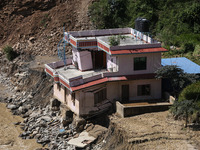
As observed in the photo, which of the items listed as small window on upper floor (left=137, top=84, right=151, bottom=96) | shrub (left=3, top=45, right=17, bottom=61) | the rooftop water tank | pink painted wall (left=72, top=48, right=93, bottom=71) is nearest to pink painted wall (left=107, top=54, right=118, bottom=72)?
pink painted wall (left=72, top=48, right=93, bottom=71)

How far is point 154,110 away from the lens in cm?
3397

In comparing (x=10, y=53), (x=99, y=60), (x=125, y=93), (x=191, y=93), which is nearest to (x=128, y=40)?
(x=99, y=60)

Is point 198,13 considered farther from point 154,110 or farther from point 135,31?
point 154,110

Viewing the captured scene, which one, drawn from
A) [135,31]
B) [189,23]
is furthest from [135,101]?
[189,23]

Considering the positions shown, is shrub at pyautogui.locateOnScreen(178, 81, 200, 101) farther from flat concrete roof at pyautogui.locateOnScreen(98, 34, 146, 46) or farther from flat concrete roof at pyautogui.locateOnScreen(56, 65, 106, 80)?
flat concrete roof at pyautogui.locateOnScreen(56, 65, 106, 80)

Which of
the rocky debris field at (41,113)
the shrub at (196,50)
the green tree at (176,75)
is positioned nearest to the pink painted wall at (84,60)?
the rocky debris field at (41,113)

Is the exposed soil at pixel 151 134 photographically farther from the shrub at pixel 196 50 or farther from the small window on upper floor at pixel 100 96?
the shrub at pixel 196 50

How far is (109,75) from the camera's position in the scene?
35.0 m

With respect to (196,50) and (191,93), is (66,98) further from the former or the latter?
(196,50)

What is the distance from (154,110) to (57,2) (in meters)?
34.0

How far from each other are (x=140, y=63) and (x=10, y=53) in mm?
26645

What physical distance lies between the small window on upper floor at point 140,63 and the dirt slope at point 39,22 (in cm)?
2179

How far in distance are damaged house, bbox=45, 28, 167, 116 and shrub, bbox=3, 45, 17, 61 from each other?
1916 cm

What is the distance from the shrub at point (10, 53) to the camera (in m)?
55.8
